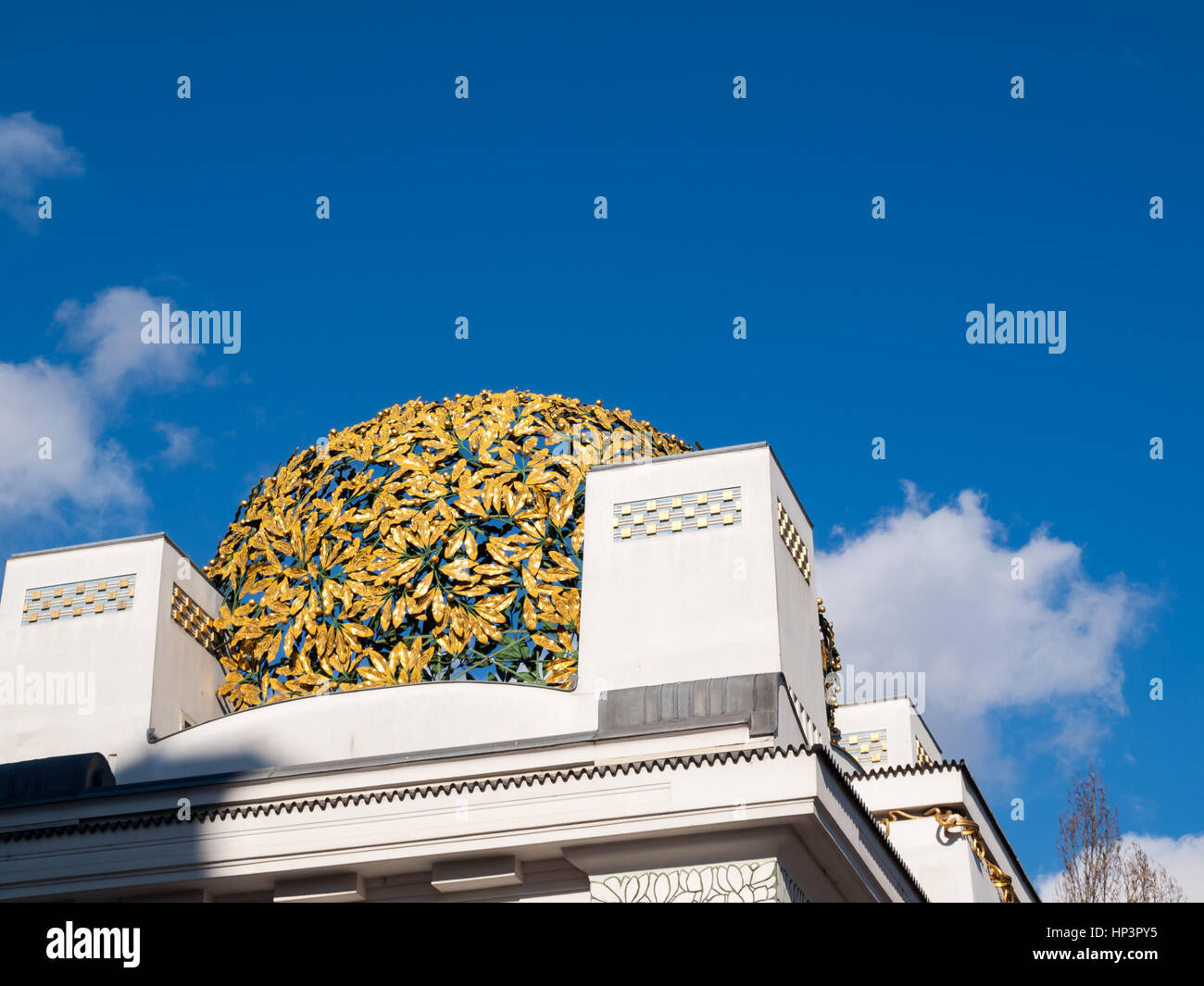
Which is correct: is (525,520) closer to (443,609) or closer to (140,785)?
(443,609)

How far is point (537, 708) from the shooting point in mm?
8617

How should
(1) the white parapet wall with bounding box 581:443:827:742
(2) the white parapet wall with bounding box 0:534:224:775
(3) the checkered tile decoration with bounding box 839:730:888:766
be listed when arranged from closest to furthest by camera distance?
1. (1) the white parapet wall with bounding box 581:443:827:742
2. (2) the white parapet wall with bounding box 0:534:224:775
3. (3) the checkered tile decoration with bounding box 839:730:888:766

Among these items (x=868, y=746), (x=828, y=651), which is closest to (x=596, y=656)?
(x=828, y=651)

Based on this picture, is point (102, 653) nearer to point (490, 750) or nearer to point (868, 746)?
point (490, 750)

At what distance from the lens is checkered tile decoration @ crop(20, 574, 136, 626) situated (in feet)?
31.8

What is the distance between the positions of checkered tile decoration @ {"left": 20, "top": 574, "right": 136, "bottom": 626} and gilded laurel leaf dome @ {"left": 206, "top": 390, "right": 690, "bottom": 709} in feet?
2.27

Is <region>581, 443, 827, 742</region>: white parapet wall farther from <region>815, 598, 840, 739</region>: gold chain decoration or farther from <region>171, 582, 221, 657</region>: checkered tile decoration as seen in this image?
<region>171, 582, 221, 657</region>: checkered tile decoration

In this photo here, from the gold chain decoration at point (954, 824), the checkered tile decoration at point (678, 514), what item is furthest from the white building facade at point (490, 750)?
the gold chain decoration at point (954, 824)

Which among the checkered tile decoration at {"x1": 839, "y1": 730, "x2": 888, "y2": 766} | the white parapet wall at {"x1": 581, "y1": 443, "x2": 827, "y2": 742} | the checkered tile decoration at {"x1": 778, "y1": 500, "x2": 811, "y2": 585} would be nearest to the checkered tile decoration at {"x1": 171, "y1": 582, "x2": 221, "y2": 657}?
the white parapet wall at {"x1": 581, "y1": 443, "x2": 827, "y2": 742}

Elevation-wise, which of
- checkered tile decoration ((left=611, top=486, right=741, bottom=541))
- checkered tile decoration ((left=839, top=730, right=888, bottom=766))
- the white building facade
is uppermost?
checkered tile decoration ((left=611, top=486, right=741, bottom=541))

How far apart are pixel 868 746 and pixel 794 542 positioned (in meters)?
3.70

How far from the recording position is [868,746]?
486 inches

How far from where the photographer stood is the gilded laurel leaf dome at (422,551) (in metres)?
9.07
